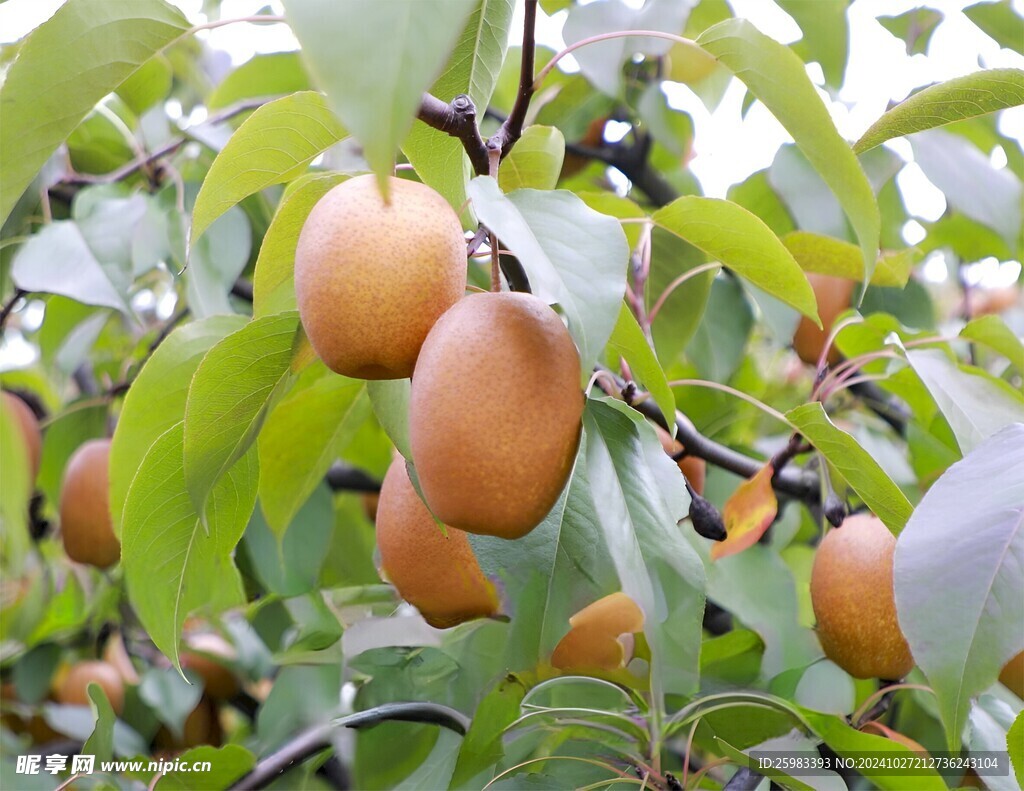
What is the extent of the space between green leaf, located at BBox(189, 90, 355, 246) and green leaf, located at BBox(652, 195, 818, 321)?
0.72 ft

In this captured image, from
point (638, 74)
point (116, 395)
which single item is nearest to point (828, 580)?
point (638, 74)

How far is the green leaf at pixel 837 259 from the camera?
86cm

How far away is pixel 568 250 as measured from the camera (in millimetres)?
459

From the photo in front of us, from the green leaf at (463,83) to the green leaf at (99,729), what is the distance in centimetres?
50

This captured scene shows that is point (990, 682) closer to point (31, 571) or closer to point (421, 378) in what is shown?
point (421, 378)

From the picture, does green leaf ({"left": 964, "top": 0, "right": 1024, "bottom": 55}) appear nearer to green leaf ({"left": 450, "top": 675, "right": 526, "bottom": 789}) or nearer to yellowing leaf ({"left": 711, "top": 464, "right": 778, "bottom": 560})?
yellowing leaf ({"left": 711, "top": 464, "right": 778, "bottom": 560})

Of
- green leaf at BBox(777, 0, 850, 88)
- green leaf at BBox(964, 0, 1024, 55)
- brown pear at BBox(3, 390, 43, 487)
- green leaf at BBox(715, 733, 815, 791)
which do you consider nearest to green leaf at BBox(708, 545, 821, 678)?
green leaf at BBox(715, 733, 815, 791)

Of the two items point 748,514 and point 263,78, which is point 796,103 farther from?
point 263,78

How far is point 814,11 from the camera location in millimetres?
1002

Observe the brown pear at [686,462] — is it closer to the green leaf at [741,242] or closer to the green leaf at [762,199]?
the green leaf at [741,242]

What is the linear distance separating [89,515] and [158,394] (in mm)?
440

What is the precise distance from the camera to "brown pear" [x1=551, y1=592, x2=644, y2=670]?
696mm

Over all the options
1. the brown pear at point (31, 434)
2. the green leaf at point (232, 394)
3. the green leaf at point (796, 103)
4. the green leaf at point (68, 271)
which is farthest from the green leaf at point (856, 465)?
the brown pear at point (31, 434)

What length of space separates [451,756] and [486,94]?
0.47 meters
